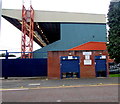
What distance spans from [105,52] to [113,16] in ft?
14.7

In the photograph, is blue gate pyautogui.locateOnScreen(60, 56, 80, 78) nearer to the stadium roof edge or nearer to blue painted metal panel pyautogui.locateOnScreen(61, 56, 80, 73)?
blue painted metal panel pyautogui.locateOnScreen(61, 56, 80, 73)

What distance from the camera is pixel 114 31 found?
17.5m

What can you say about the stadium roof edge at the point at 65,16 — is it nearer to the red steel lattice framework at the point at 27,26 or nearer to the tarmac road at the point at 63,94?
the red steel lattice framework at the point at 27,26

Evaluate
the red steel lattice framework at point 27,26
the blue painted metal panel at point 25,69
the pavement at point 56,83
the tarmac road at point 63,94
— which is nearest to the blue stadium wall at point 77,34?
the red steel lattice framework at point 27,26

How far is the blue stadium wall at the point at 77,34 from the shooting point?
27500mm

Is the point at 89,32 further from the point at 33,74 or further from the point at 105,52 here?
the point at 33,74

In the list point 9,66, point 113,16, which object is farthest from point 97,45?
point 9,66

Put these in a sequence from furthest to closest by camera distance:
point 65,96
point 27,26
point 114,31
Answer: point 27,26, point 114,31, point 65,96

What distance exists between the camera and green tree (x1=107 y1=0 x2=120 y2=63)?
1694 centimetres

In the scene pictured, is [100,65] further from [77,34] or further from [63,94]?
[77,34]

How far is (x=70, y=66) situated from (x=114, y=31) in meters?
6.46

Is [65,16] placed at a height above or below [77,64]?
above

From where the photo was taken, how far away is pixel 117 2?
1780 cm

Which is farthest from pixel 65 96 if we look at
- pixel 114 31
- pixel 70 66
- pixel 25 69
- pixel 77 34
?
pixel 77 34
